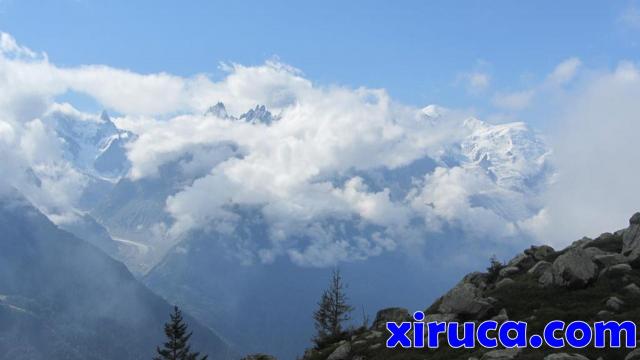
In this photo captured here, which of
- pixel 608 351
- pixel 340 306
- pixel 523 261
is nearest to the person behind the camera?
pixel 608 351

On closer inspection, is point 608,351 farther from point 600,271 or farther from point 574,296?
point 600,271

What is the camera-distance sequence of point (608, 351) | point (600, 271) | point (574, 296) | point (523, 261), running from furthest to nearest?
point (523, 261)
point (600, 271)
point (574, 296)
point (608, 351)

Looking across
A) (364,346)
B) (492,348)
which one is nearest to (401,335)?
(364,346)

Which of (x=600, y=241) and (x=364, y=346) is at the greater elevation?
(x=600, y=241)

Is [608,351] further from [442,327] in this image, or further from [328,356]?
[328,356]

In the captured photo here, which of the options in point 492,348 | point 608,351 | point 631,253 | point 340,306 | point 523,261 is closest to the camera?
point 608,351

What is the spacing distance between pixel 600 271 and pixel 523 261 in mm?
15125

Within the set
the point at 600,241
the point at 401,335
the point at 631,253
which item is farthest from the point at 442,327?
the point at 600,241

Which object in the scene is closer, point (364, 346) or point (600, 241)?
point (364, 346)

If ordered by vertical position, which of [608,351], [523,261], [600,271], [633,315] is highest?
[523,261]

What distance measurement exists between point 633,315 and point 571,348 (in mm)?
6395

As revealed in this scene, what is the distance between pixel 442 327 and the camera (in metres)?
51.6

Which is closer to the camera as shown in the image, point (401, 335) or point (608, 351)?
point (608, 351)

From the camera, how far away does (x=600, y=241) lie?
70000 millimetres
